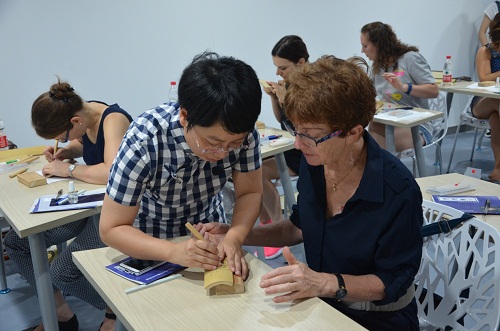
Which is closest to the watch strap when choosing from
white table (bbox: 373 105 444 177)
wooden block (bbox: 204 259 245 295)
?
wooden block (bbox: 204 259 245 295)

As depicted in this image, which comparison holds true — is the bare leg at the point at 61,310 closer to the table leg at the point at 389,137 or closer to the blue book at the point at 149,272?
the blue book at the point at 149,272

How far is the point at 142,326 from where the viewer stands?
1.14m

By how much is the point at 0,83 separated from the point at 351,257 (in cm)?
310

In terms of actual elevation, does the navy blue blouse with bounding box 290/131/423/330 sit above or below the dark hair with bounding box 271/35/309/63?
below

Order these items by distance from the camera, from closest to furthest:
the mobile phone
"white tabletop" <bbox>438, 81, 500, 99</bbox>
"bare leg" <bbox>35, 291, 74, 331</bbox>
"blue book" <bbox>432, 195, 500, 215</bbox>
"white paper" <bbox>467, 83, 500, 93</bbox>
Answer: the mobile phone → "blue book" <bbox>432, 195, 500, 215</bbox> → "bare leg" <bbox>35, 291, 74, 331</bbox> → "white tabletop" <bbox>438, 81, 500, 99</bbox> → "white paper" <bbox>467, 83, 500, 93</bbox>

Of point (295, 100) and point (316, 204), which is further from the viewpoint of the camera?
point (316, 204)

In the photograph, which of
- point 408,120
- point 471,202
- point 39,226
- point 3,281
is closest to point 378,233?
point 471,202

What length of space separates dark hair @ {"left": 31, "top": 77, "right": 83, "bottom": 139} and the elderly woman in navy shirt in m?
1.39

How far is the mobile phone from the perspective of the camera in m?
1.37

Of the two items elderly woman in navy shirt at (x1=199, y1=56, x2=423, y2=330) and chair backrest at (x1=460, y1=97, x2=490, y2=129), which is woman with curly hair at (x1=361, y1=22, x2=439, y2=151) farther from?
elderly woman in navy shirt at (x1=199, y1=56, x2=423, y2=330)

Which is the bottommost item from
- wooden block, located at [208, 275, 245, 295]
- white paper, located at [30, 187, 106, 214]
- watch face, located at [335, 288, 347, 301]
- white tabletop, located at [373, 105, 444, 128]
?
white paper, located at [30, 187, 106, 214]

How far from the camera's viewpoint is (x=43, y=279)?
2025 mm

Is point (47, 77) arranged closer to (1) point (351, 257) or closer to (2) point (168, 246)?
(2) point (168, 246)

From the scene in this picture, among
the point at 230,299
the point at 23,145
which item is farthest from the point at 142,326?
the point at 23,145
